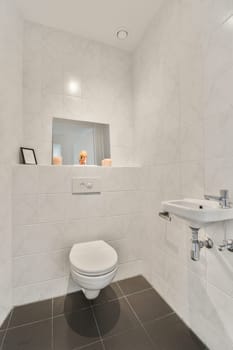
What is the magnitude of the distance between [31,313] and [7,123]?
1548 mm

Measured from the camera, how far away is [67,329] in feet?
3.94

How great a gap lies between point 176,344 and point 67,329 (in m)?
0.76

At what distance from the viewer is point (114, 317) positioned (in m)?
1.30

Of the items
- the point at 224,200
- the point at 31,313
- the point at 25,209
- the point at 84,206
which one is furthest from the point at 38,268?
the point at 224,200

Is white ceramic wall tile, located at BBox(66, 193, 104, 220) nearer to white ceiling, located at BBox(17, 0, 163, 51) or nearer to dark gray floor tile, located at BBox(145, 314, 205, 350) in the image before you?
dark gray floor tile, located at BBox(145, 314, 205, 350)

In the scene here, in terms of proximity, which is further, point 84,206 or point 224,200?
point 84,206

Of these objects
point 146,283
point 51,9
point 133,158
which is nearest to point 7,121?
point 51,9

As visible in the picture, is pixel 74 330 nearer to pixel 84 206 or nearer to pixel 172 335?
pixel 172 335

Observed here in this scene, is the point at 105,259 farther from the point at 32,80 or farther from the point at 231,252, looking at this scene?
the point at 32,80

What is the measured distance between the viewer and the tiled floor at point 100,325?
110cm

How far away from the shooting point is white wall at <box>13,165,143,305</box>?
4.76 feet

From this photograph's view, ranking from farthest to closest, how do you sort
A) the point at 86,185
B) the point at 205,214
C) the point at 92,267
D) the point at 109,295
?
Result: the point at 86,185
the point at 109,295
the point at 92,267
the point at 205,214

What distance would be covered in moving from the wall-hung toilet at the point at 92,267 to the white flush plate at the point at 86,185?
1.67ft

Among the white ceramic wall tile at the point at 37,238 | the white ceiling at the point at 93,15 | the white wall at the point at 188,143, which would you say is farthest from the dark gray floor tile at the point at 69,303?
the white ceiling at the point at 93,15
